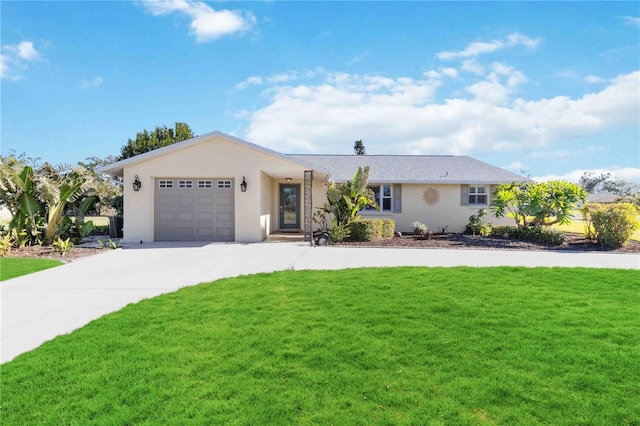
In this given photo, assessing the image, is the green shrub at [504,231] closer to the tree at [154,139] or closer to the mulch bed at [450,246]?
the mulch bed at [450,246]

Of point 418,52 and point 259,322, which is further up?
point 418,52

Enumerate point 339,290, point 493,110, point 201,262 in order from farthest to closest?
1. point 493,110
2. point 201,262
3. point 339,290

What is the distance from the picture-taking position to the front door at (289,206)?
20.3 metres

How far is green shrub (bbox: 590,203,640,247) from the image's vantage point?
13.5 metres

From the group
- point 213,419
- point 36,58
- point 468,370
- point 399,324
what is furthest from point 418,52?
point 36,58

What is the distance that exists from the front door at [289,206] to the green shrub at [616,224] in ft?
44.7

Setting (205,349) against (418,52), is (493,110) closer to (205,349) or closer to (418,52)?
(418,52)

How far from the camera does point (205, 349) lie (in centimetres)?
402

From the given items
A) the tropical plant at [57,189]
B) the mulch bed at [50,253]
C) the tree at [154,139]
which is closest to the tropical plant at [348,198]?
the mulch bed at [50,253]

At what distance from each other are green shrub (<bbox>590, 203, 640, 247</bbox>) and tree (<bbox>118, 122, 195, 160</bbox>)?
34449 millimetres

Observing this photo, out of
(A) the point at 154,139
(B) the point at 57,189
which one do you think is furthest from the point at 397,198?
(A) the point at 154,139

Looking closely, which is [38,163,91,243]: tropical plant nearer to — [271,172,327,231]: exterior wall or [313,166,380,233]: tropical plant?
[271,172,327,231]: exterior wall

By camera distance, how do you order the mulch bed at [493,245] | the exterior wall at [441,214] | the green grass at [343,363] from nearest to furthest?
1. the green grass at [343,363]
2. the mulch bed at [493,245]
3. the exterior wall at [441,214]

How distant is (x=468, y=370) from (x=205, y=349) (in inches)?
109
